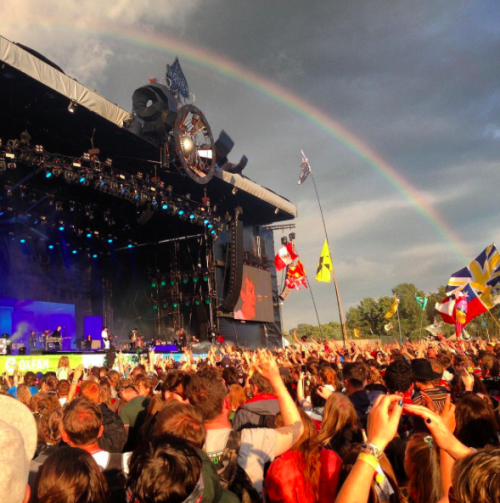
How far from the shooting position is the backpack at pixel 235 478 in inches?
98.1

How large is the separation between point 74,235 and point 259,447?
76.8 ft

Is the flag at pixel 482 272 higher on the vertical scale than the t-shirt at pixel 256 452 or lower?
higher

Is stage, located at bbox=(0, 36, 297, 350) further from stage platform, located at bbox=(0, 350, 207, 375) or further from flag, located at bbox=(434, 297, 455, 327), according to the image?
flag, located at bbox=(434, 297, 455, 327)

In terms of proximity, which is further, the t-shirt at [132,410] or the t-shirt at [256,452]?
the t-shirt at [132,410]

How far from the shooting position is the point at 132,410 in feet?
15.3

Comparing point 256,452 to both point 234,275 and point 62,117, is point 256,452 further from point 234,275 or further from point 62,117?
point 234,275

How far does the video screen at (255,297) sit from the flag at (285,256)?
0.88 metres

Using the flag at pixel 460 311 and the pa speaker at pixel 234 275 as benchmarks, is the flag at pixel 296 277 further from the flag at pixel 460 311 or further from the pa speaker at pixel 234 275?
the flag at pixel 460 311

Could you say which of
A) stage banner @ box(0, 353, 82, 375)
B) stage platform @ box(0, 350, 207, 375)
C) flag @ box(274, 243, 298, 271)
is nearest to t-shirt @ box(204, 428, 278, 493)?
stage platform @ box(0, 350, 207, 375)

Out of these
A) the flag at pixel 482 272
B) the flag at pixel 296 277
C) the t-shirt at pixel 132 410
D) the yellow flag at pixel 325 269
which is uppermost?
the flag at pixel 296 277

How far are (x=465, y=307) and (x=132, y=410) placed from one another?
39.0 ft

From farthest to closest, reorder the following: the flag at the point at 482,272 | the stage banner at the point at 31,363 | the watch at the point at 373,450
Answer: the flag at the point at 482,272 → the stage banner at the point at 31,363 → the watch at the point at 373,450

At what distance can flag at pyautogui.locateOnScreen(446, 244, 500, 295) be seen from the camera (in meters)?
15.5

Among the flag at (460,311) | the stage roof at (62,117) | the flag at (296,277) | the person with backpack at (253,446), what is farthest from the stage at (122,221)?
the person with backpack at (253,446)
